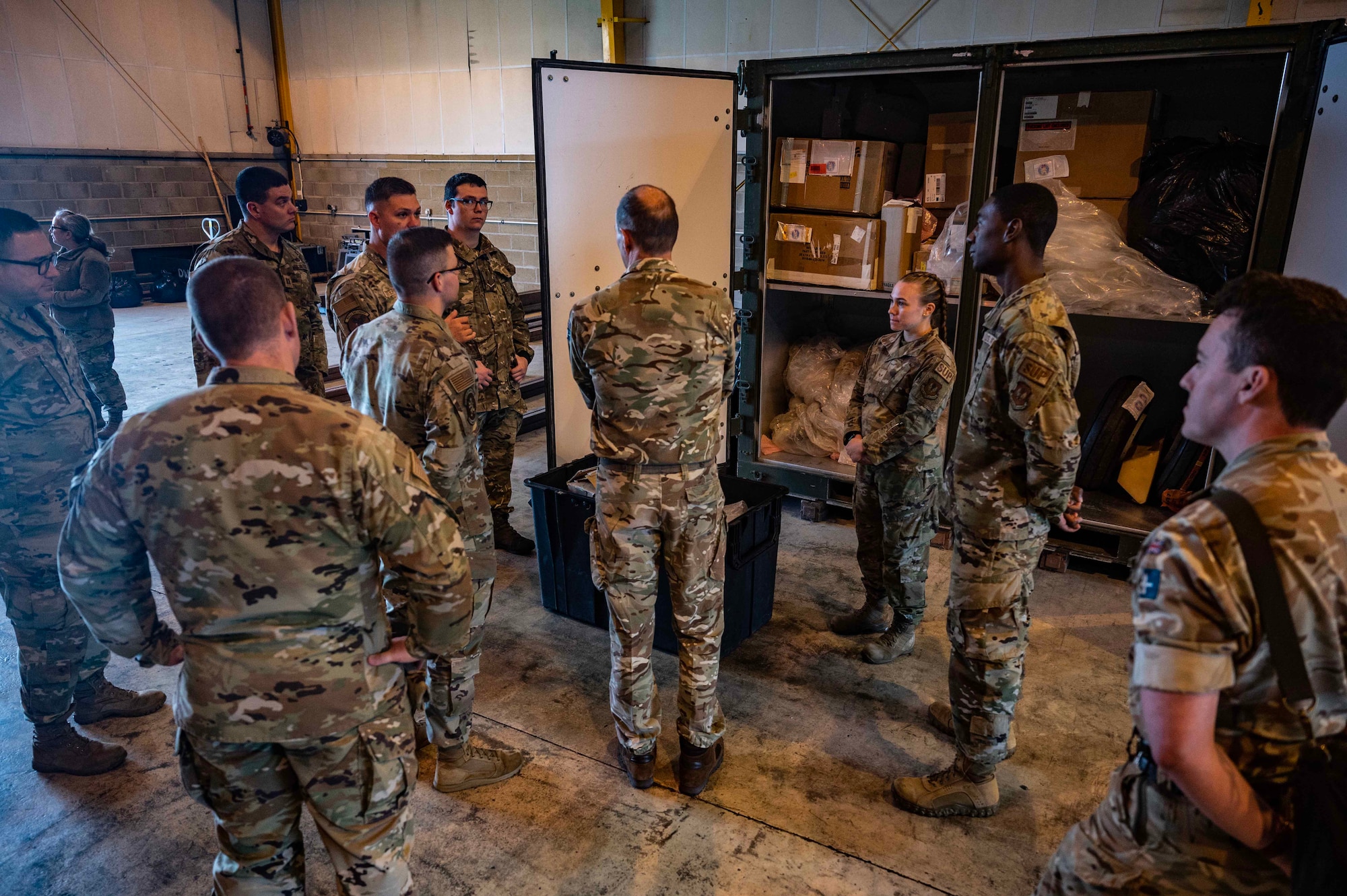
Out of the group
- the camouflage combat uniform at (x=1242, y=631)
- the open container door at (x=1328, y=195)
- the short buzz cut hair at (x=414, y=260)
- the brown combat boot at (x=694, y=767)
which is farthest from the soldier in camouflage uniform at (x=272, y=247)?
the open container door at (x=1328, y=195)

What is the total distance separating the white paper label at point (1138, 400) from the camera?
4133mm

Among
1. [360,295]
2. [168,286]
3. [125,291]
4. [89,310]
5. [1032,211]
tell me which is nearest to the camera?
[1032,211]

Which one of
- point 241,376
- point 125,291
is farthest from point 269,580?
point 125,291

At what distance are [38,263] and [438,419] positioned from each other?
58.9 inches

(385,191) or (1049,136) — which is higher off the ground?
(1049,136)

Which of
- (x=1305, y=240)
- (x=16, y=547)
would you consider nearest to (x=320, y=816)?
(x=16, y=547)

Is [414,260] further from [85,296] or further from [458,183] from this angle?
[85,296]

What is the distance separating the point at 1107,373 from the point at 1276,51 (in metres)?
1.84

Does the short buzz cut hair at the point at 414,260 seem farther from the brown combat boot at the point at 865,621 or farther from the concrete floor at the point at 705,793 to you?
the brown combat boot at the point at 865,621

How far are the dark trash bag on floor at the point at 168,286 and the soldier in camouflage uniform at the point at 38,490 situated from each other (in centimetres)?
913

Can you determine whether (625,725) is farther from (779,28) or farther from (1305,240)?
(779,28)

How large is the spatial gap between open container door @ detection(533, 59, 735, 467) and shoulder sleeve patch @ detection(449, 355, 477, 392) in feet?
4.34

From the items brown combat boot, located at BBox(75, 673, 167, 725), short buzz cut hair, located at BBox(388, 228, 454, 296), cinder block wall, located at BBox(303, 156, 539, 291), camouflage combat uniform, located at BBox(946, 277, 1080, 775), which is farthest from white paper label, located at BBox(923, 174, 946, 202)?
cinder block wall, located at BBox(303, 156, 539, 291)

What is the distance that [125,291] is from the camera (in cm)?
1031
